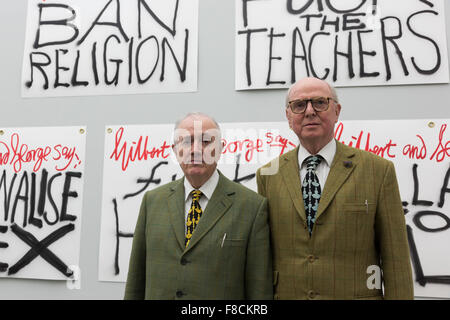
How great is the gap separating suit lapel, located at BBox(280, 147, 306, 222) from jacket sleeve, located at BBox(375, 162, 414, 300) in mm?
157

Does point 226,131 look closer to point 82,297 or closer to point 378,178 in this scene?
point 378,178

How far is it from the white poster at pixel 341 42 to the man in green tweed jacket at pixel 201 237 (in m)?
0.49

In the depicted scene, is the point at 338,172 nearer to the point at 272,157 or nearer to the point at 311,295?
the point at 311,295

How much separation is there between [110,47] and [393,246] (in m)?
1.09

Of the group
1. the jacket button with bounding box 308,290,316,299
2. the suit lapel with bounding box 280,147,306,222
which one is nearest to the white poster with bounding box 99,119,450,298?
the suit lapel with bounding box 280,147,306,222

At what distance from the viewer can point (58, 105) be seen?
130cm

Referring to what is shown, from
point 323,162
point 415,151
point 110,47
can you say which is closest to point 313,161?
point 323,162


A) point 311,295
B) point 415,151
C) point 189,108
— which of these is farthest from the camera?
point 189,108

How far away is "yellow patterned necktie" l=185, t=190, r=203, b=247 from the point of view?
770 mm

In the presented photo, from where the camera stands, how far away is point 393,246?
73 cm

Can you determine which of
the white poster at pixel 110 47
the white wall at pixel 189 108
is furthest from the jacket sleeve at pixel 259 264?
the white poster at pixel 110 47

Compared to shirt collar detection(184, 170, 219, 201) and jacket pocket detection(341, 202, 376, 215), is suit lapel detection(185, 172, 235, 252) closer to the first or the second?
shirt collar detection(184, 170, 219, 201)
